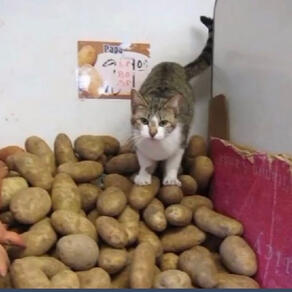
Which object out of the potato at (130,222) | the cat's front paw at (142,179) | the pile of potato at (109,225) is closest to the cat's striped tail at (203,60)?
the pile of potato at (109,225)

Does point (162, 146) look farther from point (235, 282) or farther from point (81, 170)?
point (235, 282)

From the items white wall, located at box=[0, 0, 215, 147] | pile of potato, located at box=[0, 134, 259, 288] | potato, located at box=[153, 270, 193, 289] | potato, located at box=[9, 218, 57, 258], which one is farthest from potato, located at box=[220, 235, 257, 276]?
white wall, located at box=[0, 0, 215, 147]

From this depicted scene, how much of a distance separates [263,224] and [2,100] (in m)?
0.70

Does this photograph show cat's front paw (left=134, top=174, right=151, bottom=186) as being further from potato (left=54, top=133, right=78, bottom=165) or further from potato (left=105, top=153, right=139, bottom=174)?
potato (left=54, top=133, right=78, bottom=165)

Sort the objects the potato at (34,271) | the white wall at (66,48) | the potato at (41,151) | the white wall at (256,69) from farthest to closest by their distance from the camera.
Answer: the white wall at (66,48), the potato at (41,151), the white wall at (256,69), the potato at (34,271)

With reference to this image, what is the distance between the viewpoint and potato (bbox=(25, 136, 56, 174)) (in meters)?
0.95

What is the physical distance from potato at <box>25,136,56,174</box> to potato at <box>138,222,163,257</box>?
9.8 inches

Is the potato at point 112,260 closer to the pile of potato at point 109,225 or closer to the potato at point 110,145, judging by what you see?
the pile of potato at point 109,225

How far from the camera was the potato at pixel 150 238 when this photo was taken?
790 millimetres

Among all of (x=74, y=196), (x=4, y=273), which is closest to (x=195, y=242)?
(x=74, y=196)

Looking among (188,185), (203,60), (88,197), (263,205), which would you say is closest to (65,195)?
(88,197)

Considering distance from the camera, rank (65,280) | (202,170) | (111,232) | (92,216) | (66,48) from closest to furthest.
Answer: (65,280) < (111,232) < (92,216) < (202,170) < (66,48)

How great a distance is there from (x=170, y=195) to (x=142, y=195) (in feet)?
0.19

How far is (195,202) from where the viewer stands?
91cm
